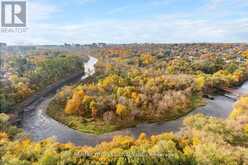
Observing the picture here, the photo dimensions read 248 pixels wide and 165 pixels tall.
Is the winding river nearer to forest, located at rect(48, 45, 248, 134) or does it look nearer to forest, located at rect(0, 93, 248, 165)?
forest, located at rect(48, 45, 248, 134)

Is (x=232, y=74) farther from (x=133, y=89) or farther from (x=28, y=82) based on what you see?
(x=28, y=82)

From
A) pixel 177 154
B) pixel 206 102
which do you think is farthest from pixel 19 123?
pixel 206 102

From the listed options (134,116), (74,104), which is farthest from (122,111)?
(74,104)

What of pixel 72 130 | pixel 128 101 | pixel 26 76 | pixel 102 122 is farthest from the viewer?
pixel 26 76

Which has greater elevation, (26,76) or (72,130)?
(26,76)

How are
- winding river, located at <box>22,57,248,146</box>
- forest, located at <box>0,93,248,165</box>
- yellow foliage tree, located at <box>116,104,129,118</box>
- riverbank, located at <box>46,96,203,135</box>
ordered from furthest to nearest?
1. yellow foliage tree, located at <box>116,104,129,118</box>
2. riverbank, located at <box>46,96,203,135</box>
3. winding river, located at <box>22,57,248,146</box>
4. forest, located at <box>0,93,248,165</box>

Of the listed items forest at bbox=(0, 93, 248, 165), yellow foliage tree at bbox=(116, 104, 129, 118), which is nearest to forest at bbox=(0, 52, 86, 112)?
yellow foliage tree at bbox=(116, 104, 129, 118)

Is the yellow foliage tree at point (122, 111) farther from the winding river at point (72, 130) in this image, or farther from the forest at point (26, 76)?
the forest at point (26, 76)

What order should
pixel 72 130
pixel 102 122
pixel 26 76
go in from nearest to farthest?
1. pixel 72 130
2. pixel 102 122
3. pixel 26 76

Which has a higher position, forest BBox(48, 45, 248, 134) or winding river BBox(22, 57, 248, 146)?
forest BBox(48, 45, 248, 134)

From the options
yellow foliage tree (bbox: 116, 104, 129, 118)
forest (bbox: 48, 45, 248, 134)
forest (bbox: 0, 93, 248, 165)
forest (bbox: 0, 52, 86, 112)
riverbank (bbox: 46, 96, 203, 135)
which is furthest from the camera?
forest (bbox: 0, 52, 86, 112)

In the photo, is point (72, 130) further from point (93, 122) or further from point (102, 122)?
point (102, 122)
